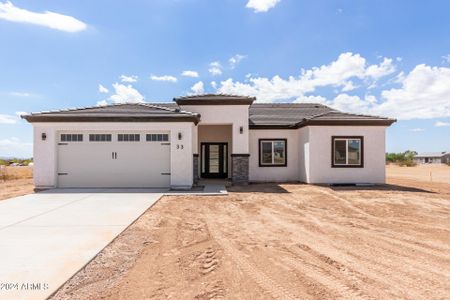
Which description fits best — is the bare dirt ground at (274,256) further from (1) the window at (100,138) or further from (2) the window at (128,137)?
(1) the window at (100,138)

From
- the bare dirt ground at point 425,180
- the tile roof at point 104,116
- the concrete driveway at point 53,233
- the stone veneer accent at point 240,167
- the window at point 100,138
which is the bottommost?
the bare dirt ground at point 425,180

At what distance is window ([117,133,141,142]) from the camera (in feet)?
44.4

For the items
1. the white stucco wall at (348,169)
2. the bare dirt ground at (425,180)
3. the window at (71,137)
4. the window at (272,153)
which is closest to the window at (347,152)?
the white stucco wall at (348,169)

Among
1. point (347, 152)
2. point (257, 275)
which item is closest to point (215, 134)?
point (347, 152)

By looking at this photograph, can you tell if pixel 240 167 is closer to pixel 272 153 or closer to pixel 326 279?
pixel 272 153

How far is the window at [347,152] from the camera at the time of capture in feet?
50.2

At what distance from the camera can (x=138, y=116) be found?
13297mm

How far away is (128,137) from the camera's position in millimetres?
13578

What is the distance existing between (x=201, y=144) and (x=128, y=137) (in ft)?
19.5

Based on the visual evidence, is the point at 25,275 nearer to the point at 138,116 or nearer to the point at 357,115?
the point at 138,116

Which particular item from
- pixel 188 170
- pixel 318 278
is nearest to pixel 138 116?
pixel 188 170

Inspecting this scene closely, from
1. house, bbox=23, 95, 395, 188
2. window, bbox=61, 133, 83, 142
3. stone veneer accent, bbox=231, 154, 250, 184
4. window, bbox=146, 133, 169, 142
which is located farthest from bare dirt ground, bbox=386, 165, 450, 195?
window, bbox=61, 133, 83, 142

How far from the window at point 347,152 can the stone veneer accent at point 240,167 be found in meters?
4.99

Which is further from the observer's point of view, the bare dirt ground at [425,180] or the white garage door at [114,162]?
the bare dirt ground at [425,180]
